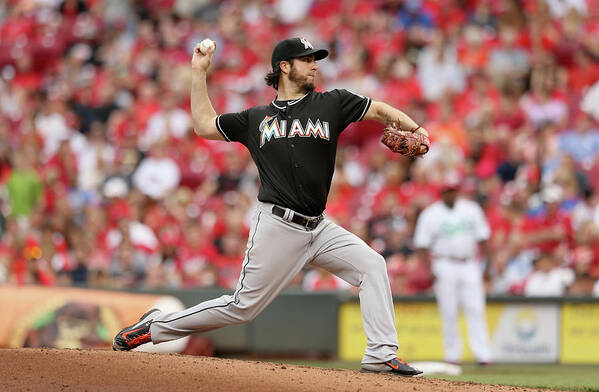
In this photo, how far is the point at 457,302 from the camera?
34.7 feet

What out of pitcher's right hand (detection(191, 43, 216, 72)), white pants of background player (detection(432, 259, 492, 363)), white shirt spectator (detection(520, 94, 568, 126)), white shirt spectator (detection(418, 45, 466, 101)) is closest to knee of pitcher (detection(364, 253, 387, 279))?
pitcher's right hand (detection(191, 43, 216, 72))

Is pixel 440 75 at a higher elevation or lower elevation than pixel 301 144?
higher

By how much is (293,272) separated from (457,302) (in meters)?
5.09

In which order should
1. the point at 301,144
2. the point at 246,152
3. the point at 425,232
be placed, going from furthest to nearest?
the point at 246,152 < the point at 425,232 < the point at 301,144

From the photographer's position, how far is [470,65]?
14.4m

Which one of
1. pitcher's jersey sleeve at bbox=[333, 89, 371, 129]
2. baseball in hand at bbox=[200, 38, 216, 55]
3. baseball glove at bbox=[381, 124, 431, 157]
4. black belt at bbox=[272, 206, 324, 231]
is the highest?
baseball in hand at bbox=[200, 38, 216, 55]

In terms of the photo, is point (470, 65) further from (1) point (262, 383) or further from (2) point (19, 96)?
(1) point (262, 383)

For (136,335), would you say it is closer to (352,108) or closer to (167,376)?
(167,376)

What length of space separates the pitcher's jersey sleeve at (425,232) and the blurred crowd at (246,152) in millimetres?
867

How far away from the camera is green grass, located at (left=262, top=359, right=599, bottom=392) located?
750 centimetres

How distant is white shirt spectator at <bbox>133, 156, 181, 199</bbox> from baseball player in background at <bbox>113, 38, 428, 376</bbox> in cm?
798

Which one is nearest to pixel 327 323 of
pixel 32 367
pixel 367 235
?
pixel 367 235

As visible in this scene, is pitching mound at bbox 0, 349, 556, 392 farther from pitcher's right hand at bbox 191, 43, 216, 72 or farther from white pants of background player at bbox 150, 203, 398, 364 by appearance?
pitcher's right hand at bbox 191, 43, 216, 72

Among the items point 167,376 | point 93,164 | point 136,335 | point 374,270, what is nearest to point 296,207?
point 374,270
